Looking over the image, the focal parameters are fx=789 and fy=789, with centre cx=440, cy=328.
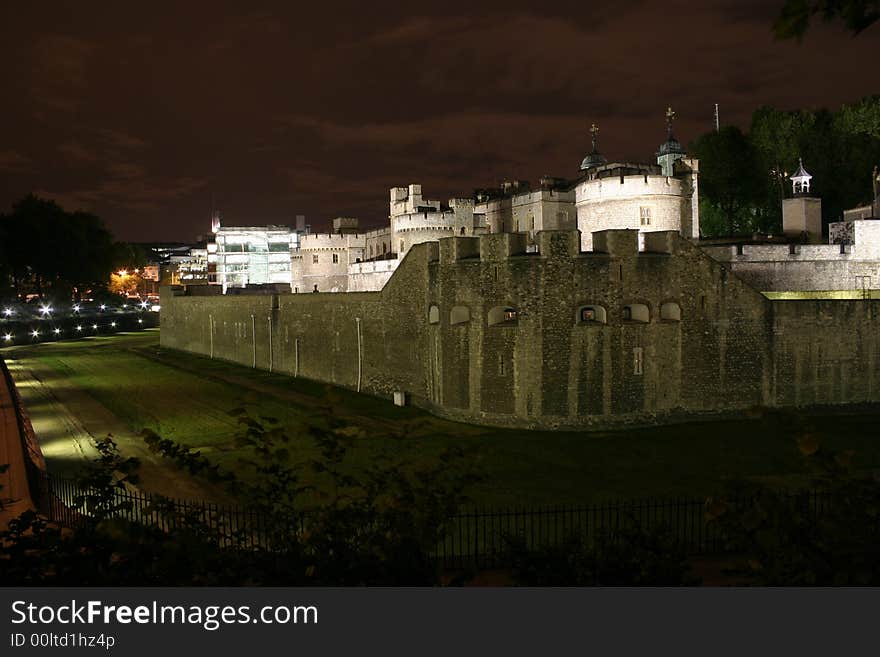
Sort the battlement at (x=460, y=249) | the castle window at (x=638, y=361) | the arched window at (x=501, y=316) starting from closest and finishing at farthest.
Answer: the castle window at (x=638, y=361) < the arched window at (x=501, y=316) < the battlement at (x=460, y=249)

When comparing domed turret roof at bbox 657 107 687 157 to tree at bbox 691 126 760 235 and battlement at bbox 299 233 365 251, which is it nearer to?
tree at bbox 691 126 760 235

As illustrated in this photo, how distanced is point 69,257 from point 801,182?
68.3 meters

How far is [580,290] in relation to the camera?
77.5 ft

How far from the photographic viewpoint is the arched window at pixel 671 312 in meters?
24.2

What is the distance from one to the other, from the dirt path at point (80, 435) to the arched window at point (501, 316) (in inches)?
405

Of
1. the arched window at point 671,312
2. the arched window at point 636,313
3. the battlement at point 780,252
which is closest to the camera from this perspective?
the arched window at point 636,313

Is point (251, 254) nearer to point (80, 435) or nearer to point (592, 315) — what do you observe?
point (80, 435)

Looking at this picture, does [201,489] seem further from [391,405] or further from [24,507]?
[391,405]

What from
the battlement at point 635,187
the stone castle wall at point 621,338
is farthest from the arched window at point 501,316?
the battlement at point 635,187

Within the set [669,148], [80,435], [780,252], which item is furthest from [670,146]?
[80,435]

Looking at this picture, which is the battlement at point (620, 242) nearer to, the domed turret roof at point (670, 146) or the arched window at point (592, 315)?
the arched window at point (592, 315)

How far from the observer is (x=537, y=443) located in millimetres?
21906

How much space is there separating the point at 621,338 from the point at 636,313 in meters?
1.28

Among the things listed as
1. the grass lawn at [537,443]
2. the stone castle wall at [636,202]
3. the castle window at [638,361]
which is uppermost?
the stone castle wall at [636,202]
